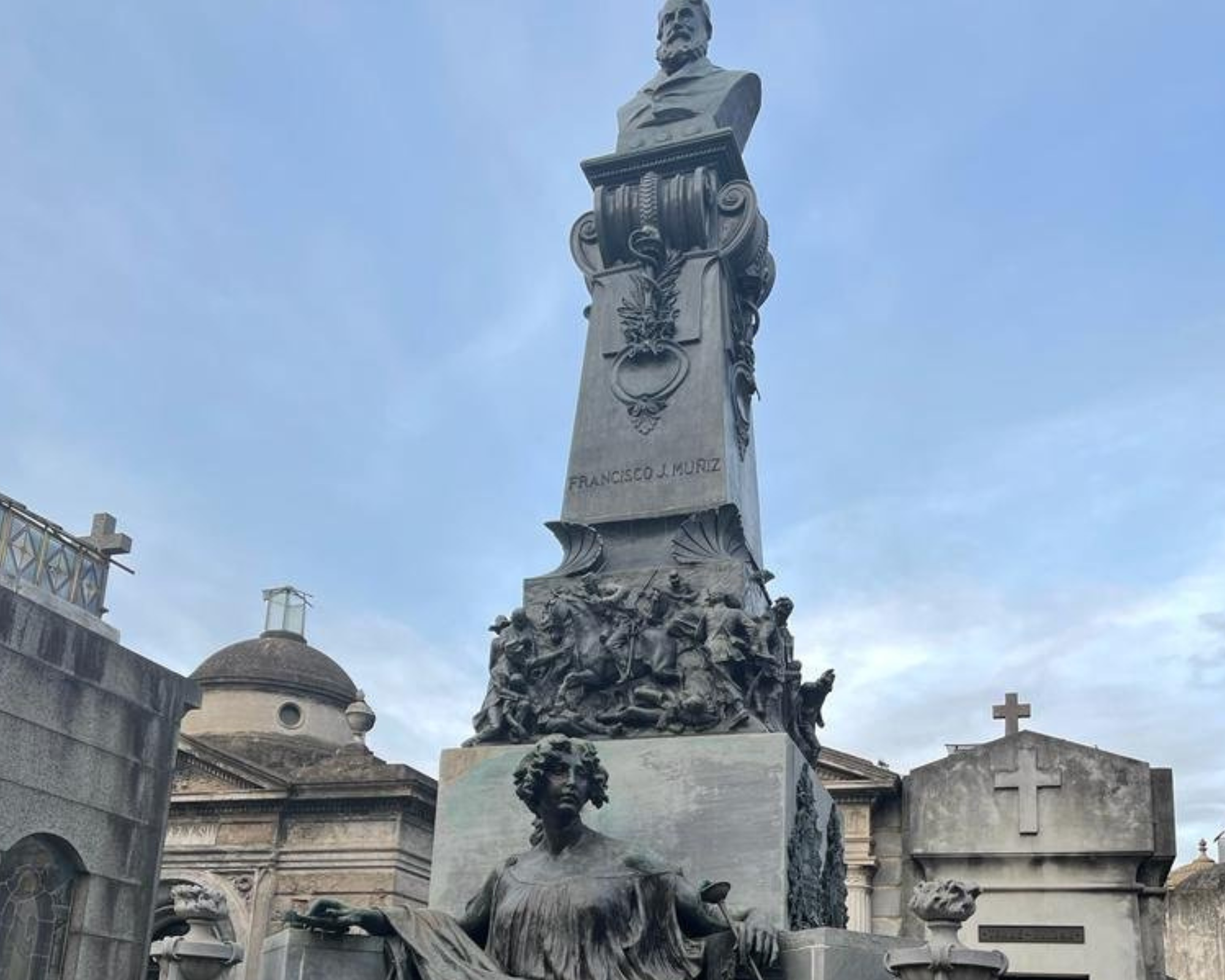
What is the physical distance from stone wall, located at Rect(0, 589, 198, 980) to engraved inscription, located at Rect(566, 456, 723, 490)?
761 cm

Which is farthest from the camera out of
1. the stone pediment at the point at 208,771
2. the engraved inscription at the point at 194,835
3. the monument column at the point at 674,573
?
the engraved inscription at the point at 194,835

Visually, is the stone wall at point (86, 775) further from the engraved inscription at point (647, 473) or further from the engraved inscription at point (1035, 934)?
the engraved inscription at point (1035, 934)

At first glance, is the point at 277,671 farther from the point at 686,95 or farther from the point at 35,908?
the point at 686,95

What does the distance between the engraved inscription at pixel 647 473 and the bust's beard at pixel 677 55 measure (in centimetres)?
333

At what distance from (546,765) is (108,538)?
11.5m

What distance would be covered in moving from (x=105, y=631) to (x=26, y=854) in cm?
256

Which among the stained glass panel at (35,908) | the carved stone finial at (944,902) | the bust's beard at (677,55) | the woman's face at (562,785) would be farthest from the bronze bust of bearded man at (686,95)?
the stained glass panel at (35,908)

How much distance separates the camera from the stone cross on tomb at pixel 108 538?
54.0ft

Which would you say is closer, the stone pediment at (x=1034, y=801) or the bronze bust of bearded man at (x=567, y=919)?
the bronze bust of bearded man at (x=567, y=919)

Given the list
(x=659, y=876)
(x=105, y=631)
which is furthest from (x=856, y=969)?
(x=105, y=631)

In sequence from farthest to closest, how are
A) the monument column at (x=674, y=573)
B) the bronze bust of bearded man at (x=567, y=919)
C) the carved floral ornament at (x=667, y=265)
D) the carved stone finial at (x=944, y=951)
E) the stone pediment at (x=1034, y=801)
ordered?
the stone pediment at (x=1034, y=801) → the carved floral ornament at (x=667, y=265) → the monument column at (x=674, y=573) → the bronze bust of bearded man at (x=567, y=919) → the carved stone finial at (x=944, y=951)

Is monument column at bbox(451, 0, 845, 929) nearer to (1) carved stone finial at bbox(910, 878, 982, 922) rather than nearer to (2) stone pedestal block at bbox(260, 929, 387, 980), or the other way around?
(1) carved stone finial at bbox(910, 878, 982, 922)

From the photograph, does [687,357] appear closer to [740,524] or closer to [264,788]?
[740,524]

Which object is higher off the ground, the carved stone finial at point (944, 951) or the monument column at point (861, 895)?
the monument column at point (861, 895)
